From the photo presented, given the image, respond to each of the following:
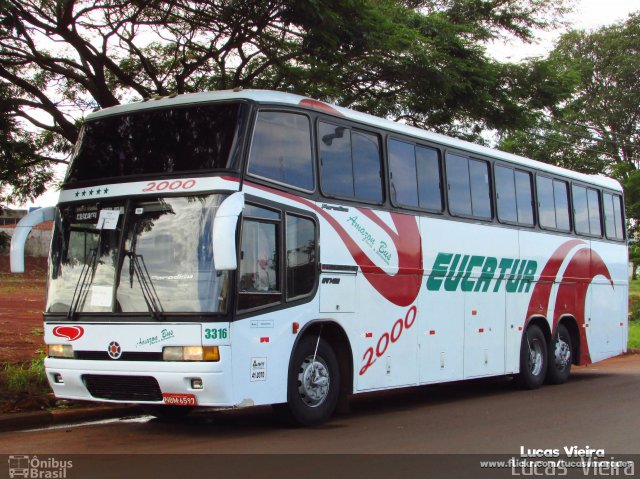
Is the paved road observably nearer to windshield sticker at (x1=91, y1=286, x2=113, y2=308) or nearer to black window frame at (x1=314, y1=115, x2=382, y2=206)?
windshield sticker at (x1=91, y1=286, x2=113, y2=308)

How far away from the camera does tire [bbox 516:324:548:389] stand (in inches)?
572

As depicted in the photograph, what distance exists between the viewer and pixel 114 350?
8984 millimetres

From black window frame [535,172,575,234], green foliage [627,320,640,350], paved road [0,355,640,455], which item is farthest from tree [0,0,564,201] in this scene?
green foliage [627,320,640,350]

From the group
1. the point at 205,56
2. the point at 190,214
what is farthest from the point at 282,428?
the point at 205,56

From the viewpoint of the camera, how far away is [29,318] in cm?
2533

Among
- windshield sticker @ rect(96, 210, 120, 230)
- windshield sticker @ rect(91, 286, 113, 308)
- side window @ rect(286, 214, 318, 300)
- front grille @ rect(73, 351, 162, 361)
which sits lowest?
front grille @ rect(73, 351, 162, 361)

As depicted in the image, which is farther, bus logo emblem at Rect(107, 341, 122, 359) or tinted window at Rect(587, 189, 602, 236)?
tinted window at Rect(587, 189, 602, 236)

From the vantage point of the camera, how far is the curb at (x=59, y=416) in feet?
33.0

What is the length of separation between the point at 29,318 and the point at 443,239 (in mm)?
16644

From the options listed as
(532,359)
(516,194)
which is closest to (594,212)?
(516,194)

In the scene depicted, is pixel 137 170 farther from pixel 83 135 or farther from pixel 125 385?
pixel 125 385

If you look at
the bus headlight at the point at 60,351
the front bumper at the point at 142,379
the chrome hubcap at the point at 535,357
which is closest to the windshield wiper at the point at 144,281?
the front bumper at the point at 142,379

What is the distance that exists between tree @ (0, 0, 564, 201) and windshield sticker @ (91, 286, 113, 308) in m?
4.26

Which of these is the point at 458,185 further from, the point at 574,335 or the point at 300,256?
the point at 574,335
